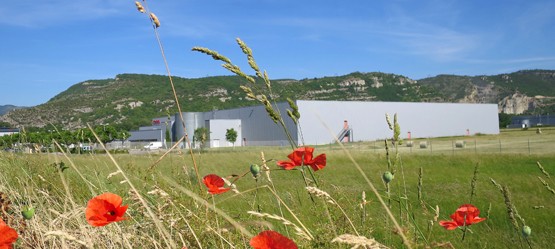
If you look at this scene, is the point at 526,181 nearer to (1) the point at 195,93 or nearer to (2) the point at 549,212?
(2) the point at 549,212

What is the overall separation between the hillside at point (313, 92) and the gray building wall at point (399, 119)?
1470 inches

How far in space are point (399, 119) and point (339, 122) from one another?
1100 cm

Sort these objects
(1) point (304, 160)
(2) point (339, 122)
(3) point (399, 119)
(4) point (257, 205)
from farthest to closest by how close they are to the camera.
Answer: (3) point (399, 119) < (2) point (339, 122) < (4) point (257, 205) < (1) point (304, 160)

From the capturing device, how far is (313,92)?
5719 inches

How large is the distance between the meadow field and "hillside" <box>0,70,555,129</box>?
92.7 m

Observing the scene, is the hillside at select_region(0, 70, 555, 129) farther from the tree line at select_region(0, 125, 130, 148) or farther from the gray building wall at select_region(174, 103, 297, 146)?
the tree line at select_region(0, 125, 130, 148)

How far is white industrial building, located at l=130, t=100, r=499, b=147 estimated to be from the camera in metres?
56.5

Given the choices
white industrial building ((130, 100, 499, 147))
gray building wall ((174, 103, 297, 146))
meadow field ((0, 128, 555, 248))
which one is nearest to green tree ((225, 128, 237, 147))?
white industrial building ((130, 100, 499, 147))

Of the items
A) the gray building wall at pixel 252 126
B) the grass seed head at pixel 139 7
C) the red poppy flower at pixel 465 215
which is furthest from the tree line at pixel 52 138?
the gray building wall at pixel 252 126

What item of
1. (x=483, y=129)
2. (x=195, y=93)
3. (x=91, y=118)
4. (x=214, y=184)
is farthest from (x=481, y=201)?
(x=195, y=93)

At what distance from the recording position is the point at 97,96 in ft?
417

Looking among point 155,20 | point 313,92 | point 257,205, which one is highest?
point 313,92

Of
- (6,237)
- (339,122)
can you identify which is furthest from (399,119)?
(6,237)

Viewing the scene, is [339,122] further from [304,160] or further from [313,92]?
[313,92]
